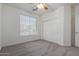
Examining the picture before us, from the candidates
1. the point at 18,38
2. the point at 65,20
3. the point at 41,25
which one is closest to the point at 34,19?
the point at 41,25

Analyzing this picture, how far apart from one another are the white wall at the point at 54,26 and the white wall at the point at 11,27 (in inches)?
24.7

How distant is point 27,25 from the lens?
16.3 feet

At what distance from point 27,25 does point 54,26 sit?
5.10 feet

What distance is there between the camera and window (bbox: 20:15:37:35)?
479cm

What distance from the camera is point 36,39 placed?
5.19 metres

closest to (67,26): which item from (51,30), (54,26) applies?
(54,26)

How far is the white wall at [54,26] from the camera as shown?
178 inches

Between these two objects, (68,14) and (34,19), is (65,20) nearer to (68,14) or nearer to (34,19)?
(68,14)

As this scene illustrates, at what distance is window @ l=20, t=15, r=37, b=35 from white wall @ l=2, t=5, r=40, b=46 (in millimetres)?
211

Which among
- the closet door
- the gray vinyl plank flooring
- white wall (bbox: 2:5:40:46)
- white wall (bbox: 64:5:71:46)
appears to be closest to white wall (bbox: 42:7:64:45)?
the closet door

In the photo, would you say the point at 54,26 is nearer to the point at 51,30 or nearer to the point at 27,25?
the point at 51,30

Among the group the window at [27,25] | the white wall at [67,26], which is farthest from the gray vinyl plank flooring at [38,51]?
the window at [27,25]

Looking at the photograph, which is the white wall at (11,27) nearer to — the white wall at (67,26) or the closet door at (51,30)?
the closet door at (51,30)

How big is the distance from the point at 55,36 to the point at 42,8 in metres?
2.10
